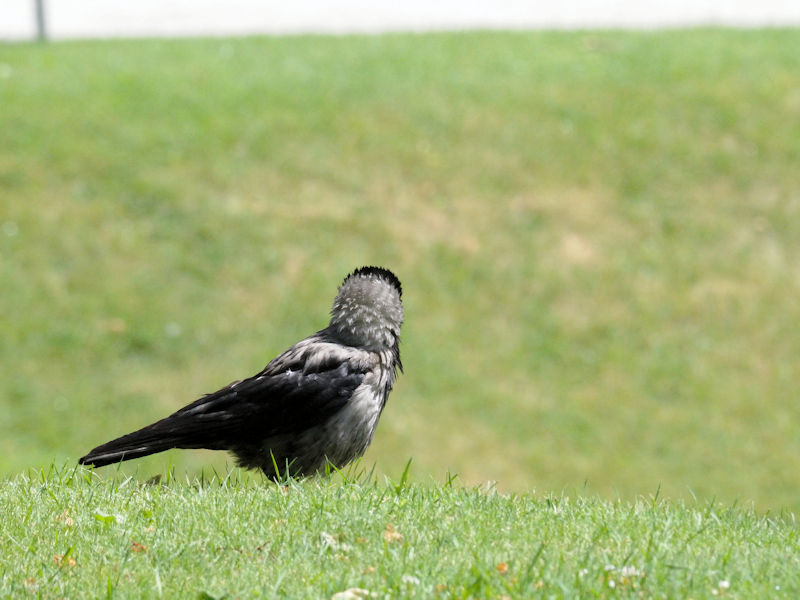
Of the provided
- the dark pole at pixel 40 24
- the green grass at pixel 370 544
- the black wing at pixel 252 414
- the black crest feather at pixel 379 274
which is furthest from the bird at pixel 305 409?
the dark pole at pixel 40 24

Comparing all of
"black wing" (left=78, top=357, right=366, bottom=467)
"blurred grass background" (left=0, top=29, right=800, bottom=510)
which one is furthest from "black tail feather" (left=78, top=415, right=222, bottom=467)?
"blurred grass background" (left=0, top=29, right=800, bottom=510)

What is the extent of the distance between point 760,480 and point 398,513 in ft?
30.8

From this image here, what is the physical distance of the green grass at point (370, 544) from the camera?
450 centimetres

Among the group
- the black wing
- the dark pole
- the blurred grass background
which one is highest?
the dark pole

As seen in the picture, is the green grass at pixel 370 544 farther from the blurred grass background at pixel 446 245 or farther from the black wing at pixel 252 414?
the blurred grass background at pixel 446 245

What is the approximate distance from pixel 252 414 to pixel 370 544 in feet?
5.97

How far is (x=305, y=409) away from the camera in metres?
6.55

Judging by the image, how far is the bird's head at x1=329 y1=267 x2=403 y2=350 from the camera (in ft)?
22.5

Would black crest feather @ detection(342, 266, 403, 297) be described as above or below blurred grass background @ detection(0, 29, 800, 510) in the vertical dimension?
below

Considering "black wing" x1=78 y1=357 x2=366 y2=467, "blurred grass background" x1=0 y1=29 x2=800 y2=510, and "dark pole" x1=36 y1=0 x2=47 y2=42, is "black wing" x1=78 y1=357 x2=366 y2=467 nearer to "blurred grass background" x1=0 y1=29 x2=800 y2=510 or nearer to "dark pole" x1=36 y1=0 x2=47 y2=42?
"blurred grass background" x1=0 y1=29 x2=800 y2=510

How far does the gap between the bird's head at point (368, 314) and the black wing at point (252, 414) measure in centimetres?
25

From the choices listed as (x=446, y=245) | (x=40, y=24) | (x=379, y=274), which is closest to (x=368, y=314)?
(x=379, y=274)

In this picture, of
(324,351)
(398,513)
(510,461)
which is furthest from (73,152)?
(398,513)

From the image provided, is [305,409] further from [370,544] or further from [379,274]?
[370,544]
